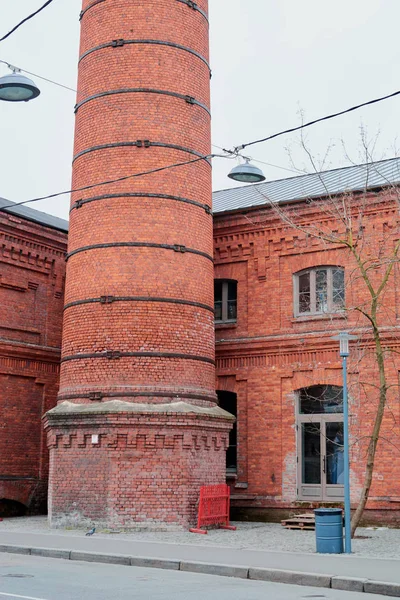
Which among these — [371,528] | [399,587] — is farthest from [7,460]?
[399,587]

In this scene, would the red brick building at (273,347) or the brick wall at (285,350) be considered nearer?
the brick wall at (285,350)

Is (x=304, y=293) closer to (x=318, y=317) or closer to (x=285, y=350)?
(x=318, y=317)

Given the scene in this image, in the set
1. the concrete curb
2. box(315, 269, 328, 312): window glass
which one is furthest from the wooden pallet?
the concrete curb

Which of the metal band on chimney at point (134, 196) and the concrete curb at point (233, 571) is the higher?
the metal band on chimney at point (134, 196)

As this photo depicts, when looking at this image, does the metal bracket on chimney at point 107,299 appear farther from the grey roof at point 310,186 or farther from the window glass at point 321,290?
the window glass at point 321,290

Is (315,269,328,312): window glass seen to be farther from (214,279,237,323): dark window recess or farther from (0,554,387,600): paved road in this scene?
(0,554,387,600): paved road

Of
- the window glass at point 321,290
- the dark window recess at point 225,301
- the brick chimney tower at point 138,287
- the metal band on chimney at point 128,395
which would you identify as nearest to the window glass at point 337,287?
the window glass at point 321,290

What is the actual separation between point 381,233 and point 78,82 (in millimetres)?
8520

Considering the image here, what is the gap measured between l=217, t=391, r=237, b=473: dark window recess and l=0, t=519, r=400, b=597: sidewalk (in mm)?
5301

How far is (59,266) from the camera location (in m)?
25.0

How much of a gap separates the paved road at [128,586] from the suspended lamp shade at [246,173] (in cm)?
1017

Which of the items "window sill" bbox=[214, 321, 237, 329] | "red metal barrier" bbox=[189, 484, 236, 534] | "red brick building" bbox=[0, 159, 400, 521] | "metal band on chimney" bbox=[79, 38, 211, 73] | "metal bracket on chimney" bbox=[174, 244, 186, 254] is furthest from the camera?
"window sill" bbox=[214, 321, 237, 329]

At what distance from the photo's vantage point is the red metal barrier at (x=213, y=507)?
18.5 metres

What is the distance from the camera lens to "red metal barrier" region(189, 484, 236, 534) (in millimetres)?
18469
